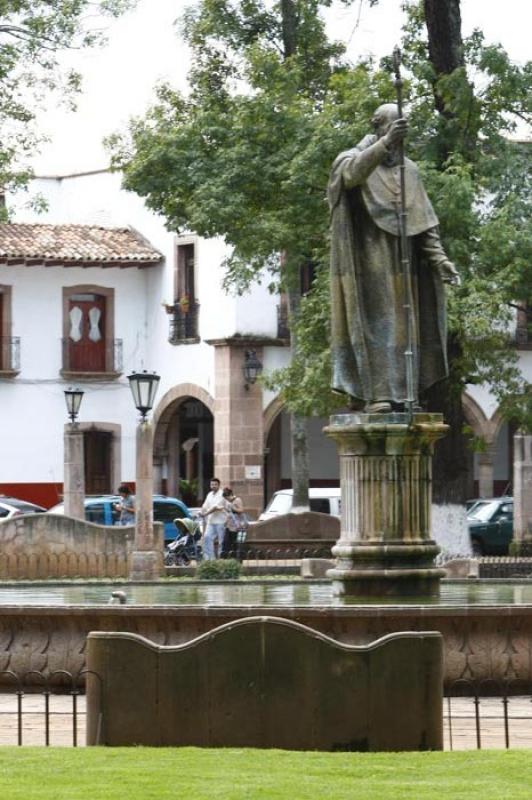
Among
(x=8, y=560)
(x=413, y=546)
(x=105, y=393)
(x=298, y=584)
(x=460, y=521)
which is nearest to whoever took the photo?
(x=413, y=546)

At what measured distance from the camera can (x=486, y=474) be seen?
4975 cm

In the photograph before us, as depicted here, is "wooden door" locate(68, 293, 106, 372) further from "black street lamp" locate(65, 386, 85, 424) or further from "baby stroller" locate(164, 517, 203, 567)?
"black street lamp" locate(65, 386, 85, 424)

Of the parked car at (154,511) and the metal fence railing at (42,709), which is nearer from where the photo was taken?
the metal fence railing at (42,709)

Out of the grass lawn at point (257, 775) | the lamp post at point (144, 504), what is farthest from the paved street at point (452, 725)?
the lamp post at point (144, 504)

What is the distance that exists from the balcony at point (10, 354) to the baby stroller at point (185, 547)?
46.1 feet

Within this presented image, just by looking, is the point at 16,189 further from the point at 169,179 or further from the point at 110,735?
the point at 110,735

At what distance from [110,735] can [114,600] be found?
462 centimetres

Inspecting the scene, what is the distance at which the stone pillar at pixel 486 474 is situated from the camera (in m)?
49.3

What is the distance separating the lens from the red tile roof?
49.7 metres

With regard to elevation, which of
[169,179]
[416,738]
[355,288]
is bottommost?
[416,738]

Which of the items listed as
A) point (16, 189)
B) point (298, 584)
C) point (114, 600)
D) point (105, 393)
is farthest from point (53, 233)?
point (114, 600)

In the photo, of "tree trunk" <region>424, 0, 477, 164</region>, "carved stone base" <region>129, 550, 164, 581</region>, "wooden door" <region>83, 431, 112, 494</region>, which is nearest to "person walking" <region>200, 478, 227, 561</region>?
"carved stone base" <region>129, 550, 164, 581</region>

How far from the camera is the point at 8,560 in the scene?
27.5 metres

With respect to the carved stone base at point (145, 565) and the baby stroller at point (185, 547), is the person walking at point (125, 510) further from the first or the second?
the carved stone base at point (145, 565)
